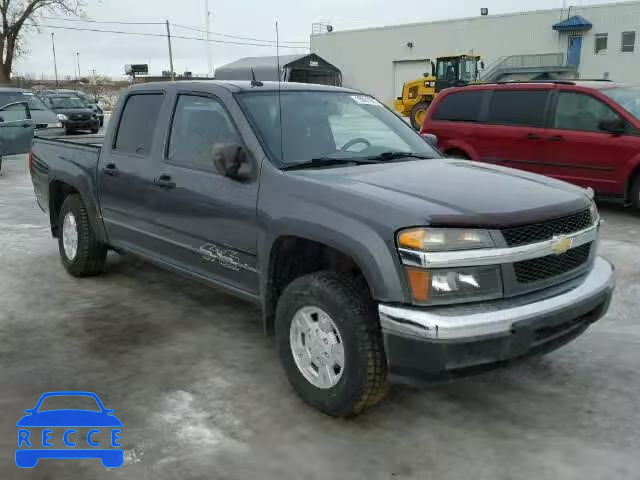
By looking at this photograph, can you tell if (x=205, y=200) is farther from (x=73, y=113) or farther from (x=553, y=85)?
(x=73, y=113)

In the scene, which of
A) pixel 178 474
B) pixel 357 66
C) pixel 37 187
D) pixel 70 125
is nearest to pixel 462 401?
pixel 178 474

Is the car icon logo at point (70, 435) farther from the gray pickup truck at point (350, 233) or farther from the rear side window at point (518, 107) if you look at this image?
the rear side window at point (518, 107)

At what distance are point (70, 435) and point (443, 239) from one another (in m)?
2.12

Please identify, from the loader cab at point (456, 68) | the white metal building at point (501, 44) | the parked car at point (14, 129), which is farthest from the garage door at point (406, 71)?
the parked car at point (14, 129)

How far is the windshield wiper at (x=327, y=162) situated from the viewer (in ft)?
12.5

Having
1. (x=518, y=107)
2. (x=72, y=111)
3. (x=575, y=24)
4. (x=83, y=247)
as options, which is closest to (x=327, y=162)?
(x=83, y=247)

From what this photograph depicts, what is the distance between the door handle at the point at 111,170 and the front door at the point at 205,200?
630 millimetres

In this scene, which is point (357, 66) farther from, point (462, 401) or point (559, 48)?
point (462, 401)

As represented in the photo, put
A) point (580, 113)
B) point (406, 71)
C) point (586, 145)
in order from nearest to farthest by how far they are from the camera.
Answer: point (586, 145)
point (580, 113)
point (406, 71)

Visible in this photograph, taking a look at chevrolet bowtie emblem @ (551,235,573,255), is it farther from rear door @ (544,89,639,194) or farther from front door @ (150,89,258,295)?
rear door @ (544,89,639,194)

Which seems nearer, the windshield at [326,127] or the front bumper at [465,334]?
the front bumper at [465,334]

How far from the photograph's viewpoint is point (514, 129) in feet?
29.2

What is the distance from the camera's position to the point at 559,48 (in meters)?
39.2

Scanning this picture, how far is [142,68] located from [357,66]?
16.7 m
